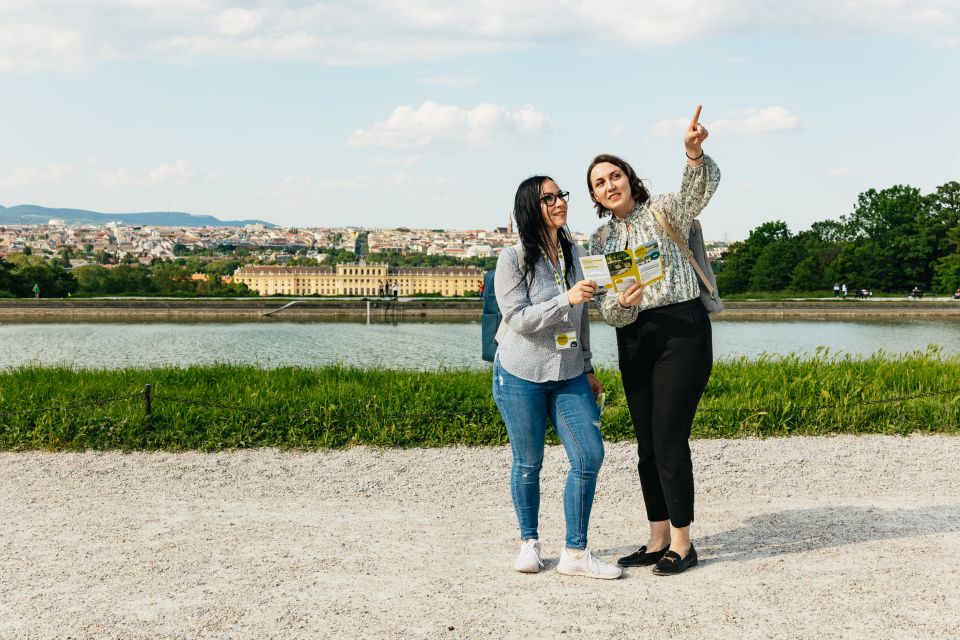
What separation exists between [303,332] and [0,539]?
3508 cm

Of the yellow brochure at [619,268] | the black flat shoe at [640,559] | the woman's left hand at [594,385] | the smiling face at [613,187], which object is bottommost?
the black flat shoe at [640,559]

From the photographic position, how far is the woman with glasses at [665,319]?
126 inches

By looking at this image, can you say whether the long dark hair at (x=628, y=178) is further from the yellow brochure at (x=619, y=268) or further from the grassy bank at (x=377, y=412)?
the grassy bank at (x=377, y=412)

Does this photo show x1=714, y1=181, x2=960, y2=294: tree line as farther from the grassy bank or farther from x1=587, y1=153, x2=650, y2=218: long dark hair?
x1=587, y1=153, x2=650, y2=218: long dark hair

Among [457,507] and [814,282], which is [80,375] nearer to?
[457,507]

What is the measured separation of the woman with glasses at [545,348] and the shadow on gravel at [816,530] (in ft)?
2.45

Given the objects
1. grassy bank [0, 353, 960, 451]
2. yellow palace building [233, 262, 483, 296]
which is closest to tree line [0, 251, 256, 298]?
yellow palace building [233, 262, 483, 296]

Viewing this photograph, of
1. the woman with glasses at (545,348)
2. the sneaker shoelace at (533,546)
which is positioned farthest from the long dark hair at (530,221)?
the sneaker shoelace at (533,546)

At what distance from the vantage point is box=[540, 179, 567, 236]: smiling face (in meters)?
3.12

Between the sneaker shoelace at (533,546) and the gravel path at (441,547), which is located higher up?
the sneaker shoelace at (533,546)

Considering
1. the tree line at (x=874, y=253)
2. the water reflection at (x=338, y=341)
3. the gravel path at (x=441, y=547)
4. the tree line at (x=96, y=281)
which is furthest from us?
the tree line at (x=96, y=281)

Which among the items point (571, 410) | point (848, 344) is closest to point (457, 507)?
point (571, 410)

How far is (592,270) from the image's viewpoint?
9.93ft

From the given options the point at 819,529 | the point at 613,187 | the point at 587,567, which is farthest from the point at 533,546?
the point at 819,529
